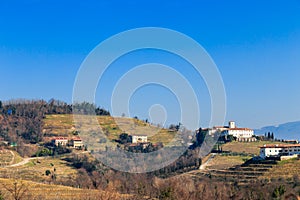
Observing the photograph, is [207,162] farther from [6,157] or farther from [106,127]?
[106,127]

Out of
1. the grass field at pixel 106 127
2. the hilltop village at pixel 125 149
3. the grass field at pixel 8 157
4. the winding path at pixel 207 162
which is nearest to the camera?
the hilltop village at pixel 125 149

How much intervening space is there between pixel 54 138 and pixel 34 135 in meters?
4.79

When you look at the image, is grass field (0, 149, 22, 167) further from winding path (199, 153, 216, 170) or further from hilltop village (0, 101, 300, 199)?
winding path (199, 153, 216, 170)

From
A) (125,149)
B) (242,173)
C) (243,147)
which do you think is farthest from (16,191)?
(243,147)

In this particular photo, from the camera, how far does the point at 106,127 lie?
305 feet

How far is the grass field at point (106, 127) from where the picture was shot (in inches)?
3452

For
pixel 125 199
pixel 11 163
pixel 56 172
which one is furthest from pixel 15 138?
pixel 125 199

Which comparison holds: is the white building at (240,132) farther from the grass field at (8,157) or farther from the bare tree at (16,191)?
the bare tree at (16,191)

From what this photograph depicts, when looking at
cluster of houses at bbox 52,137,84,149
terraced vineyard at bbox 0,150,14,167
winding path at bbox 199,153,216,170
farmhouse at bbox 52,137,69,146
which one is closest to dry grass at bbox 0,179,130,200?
terraced vineyard at bbox 0,150,14,167

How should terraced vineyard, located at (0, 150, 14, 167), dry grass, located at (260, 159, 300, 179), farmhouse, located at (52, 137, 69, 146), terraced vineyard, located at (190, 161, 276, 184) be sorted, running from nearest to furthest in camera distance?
dry grass, located at (260, 159, 300, 179) < terraced vineyard, located at (190, 161, 276, 184) < terraced vineyard, located at (0, 150, 14, 167) < farmhouse, located at (52, 137, 69, 146)

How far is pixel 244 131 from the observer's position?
272 feet

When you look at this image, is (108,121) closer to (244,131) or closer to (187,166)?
(244,131)

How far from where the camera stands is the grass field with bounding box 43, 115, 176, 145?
87688 mm

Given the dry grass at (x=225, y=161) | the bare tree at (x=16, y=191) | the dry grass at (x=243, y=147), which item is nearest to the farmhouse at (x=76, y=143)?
the dry grass at (x=243, y=147)
